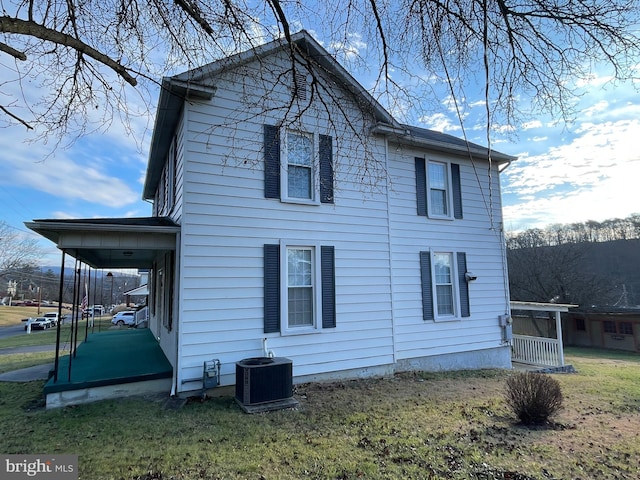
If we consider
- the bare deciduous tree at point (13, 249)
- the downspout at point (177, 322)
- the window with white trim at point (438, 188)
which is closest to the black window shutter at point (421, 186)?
the window with white trim at point (438, 188)

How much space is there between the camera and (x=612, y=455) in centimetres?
423

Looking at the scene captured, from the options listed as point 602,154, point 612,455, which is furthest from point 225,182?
point 612,455

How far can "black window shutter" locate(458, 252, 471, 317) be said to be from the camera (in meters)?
9.77

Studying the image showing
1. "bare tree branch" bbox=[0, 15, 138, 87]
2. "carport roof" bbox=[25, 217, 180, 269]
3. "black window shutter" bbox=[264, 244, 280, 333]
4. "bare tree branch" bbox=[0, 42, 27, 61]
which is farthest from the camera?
"black window shutter" bbox=[264, 244, 280, 333]

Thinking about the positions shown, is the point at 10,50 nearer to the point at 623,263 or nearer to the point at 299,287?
the point at 299,287

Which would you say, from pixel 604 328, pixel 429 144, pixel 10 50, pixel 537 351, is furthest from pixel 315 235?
pixel 604 328

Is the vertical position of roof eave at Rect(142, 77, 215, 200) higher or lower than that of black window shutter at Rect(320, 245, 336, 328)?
higher

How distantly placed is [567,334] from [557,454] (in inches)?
1194

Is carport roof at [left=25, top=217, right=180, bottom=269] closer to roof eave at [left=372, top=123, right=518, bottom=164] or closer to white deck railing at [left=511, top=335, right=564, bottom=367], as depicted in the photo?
roof eave at [left=372, top=123, right=518, bottom=164]

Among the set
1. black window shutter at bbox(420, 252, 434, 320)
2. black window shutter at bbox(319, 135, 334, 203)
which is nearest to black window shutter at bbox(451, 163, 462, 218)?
black window shutter at bbox(420, 252, 434, 320)

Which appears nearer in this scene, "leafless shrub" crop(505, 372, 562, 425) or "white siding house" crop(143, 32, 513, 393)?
"leafless shrub" crop(505, 372, 562, 425)

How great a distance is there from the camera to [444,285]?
31.6ft

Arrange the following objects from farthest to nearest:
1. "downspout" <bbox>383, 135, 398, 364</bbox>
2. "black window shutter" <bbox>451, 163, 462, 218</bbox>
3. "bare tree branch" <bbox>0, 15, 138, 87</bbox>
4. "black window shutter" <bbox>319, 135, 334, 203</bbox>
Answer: "black window shutter" <bbox>451, 163, 462, 218</bbox>, "downspout" <bbox>383, 135, 398, 364</bbox>, "black window shutter" <bbox>319, 135, 334, 203</bbox>, "bare tree branch" <bbox>0, 15, 138, 87</bbox>

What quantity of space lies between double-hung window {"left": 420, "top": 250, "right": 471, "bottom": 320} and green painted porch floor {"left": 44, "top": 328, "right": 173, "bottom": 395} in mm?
6124
